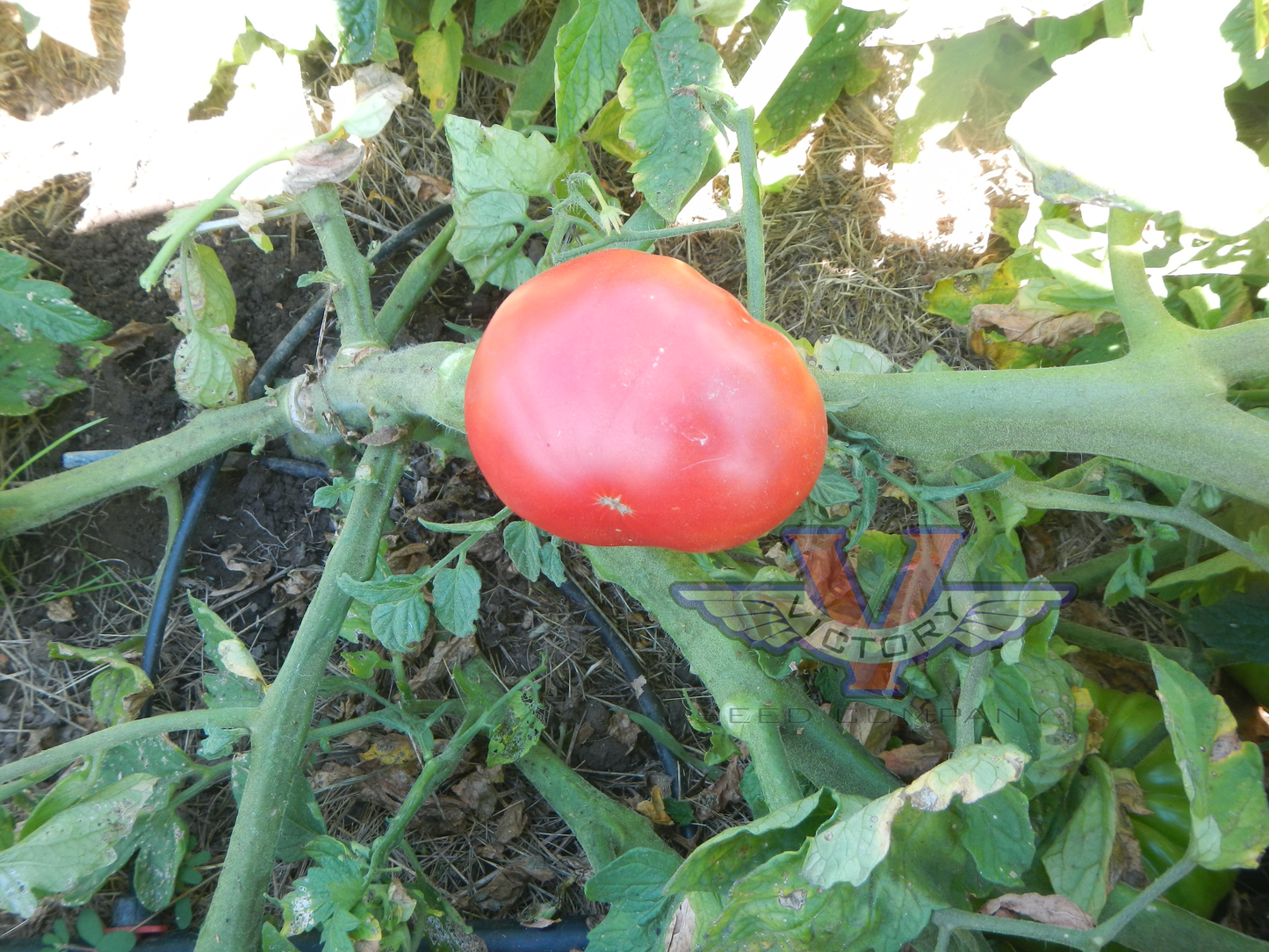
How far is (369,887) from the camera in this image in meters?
1.09

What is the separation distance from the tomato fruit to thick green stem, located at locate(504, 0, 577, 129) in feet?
5.09

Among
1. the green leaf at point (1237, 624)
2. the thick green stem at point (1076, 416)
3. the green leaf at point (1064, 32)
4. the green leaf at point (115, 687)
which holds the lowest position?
the green leaf at point (1237, 624)

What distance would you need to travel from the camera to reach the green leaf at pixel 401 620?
109 cm

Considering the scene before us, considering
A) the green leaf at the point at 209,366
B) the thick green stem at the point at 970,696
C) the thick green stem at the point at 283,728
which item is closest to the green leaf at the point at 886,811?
the thick green stem at the point at 970,696

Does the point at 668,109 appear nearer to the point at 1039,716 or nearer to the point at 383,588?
the point at 383,588

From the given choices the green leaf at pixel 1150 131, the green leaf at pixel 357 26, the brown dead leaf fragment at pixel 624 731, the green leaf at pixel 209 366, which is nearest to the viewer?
the green leaf at pixel 1150 131

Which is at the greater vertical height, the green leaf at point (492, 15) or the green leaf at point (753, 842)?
the green leaf at point (492, 15)

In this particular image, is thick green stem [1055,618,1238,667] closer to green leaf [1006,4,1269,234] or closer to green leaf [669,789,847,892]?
green leaf [669,789,847,892]

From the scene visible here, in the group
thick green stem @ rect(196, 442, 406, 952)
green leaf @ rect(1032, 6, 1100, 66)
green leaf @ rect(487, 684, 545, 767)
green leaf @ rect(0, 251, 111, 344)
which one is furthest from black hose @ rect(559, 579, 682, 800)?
green leaf @ rect(1032, 6, 1100, 66)

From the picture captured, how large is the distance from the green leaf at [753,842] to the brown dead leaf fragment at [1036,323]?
902mm

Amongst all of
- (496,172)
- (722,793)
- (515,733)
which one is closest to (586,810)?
(515,733)

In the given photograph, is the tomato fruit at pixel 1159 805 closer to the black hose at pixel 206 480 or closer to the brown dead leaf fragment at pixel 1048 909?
the brown dead leaf fragment at pixel 1048 909

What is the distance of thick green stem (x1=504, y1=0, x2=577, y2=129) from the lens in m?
1.58

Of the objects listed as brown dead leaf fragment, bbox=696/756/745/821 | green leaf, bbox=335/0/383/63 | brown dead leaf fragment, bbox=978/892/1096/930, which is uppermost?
green leaf, bbox=335/0/383/63
